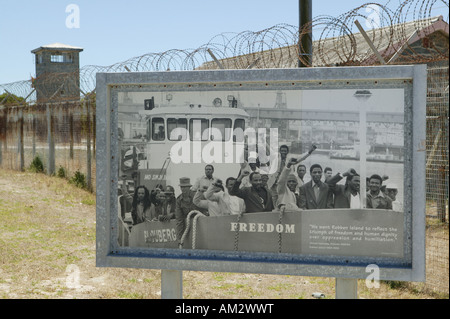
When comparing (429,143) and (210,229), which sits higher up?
(429,143)

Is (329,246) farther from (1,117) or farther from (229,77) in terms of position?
(1,117)

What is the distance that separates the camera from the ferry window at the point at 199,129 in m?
4.04

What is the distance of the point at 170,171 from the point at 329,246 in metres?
1.30

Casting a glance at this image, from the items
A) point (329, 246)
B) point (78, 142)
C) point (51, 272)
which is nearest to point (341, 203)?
point (329, 246)

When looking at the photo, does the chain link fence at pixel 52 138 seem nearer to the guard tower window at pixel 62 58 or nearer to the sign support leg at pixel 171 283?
the sign support leg at pixel 171 283

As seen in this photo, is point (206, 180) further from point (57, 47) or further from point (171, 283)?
point (57, 47)

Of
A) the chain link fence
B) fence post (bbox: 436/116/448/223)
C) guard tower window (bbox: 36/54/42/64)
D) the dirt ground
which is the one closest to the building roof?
guard tower window (bbox: 36/54/42/64)

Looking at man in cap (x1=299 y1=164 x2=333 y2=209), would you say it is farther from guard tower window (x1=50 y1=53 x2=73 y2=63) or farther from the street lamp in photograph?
guard tower window (x1=50 y1=53 x2=73 y2=63)

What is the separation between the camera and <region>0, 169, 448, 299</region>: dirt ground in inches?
230

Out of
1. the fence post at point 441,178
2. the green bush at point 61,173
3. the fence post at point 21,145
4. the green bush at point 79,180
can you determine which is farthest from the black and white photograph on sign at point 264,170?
the fence post at point 21,145

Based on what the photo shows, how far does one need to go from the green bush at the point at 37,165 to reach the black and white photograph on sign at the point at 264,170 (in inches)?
515

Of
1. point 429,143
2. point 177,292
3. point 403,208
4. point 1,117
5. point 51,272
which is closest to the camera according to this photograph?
point 403,208

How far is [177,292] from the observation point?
4379 mm
